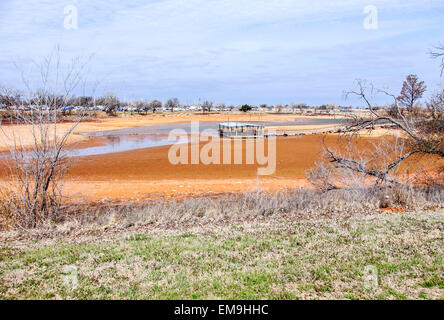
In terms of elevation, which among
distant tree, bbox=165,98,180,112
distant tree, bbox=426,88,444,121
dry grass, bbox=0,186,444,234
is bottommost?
dry grass, bbox=0,186,444,234

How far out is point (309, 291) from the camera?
16.1 ft

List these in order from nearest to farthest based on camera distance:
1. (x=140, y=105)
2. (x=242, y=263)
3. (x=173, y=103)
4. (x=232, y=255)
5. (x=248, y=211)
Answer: (x=242, y=263), (x=232, y=255), (x=248, y=211), (x=140, y=105), (x=173, y=103)

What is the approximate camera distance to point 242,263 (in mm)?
5926

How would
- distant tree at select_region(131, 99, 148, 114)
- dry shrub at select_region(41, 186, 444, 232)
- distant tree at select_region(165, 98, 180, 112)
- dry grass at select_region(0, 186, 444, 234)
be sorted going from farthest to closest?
distant tree at select_region(165, 98, 180, 112)
distant tree at select_region(131, 99, 148, 114)
dry shrub at select_region(41, 186, 444, 232)
dry grass at select_region(0, 186, 444, 234)

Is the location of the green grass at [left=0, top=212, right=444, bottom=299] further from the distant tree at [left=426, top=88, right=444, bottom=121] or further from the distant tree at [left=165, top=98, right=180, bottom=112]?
the distant tree at [left=165, top=98, right=180, bottom=112]

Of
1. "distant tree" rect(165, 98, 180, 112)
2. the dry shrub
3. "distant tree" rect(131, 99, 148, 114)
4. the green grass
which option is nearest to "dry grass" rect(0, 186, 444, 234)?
the dry shrub

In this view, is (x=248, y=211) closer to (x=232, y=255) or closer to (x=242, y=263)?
(x=232, y=255)

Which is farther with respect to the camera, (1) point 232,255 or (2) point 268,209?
(2) point 268,209

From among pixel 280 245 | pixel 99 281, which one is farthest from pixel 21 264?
pixel 280 245

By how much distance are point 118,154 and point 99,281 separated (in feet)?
71.5

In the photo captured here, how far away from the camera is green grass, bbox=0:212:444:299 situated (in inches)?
194

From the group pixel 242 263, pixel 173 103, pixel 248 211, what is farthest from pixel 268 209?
pixel 173 103

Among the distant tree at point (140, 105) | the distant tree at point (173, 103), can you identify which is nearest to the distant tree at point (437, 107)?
the distant tree at point (140, 105)
